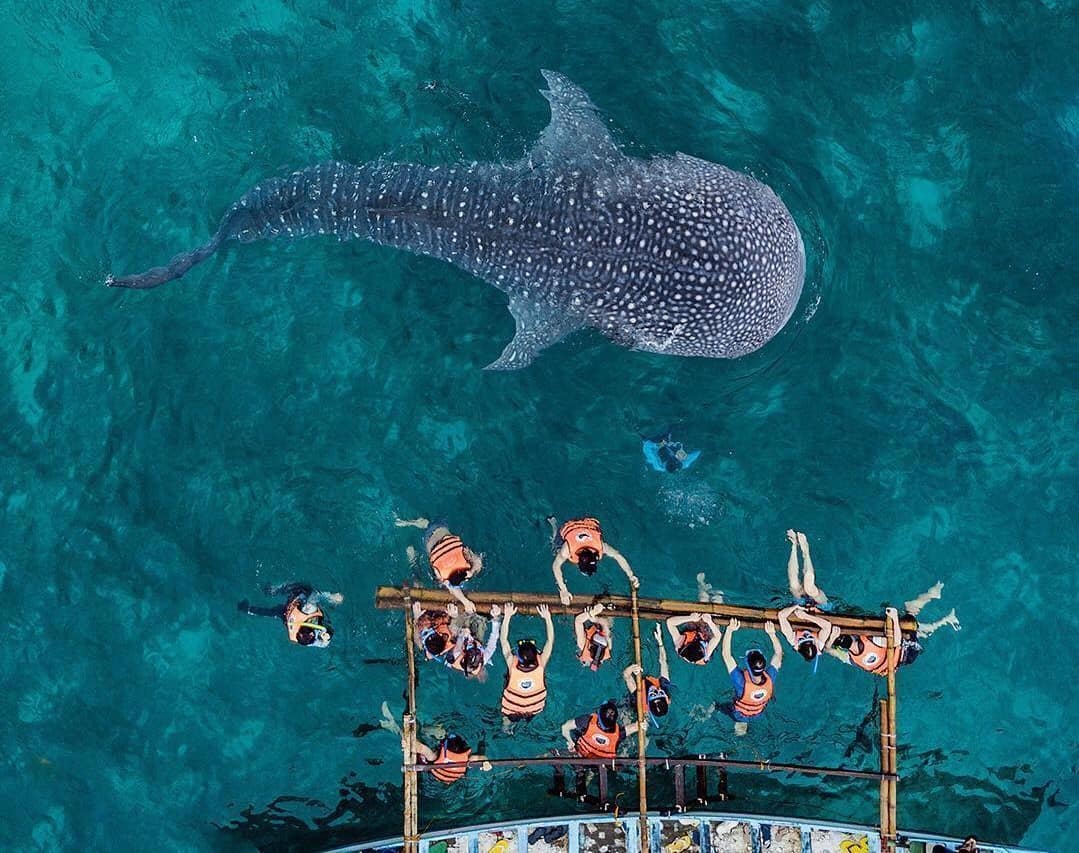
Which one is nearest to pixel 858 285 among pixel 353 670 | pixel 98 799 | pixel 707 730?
pixel 707 730

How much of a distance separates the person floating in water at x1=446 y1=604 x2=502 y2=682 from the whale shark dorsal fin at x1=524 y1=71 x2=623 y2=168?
6356 mm

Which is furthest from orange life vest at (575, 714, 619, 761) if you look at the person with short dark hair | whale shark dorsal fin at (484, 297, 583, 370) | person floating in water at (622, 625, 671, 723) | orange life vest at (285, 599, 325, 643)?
whale shark dorsal fin at (484, 297, 583, 370)

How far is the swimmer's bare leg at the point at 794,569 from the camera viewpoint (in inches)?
552

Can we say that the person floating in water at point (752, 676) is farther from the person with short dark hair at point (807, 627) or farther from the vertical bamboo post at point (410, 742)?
the vertical bamboo post at point (410, 742)

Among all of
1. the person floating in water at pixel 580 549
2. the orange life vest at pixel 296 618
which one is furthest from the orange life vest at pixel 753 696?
the orange life vest at pixel 296 618

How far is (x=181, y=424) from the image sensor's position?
13344 mm

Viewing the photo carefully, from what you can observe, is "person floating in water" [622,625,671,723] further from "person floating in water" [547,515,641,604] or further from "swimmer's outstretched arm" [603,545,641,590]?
"person floating in water" [547,515,641,604]

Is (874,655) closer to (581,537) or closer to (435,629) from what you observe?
(581,537)

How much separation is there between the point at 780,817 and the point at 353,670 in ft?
24.2

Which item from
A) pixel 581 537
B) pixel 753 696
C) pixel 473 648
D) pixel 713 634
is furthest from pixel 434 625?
pixel 753 696

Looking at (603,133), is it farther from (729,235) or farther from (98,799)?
(98,799)

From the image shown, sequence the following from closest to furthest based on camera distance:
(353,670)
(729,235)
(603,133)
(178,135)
Answer: 1. (729,235)
2. (603,133)
3. (178,135)
4. (353,670)

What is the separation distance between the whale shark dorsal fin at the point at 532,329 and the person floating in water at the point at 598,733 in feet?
17.9

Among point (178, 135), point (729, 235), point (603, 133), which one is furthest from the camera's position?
point (178, 135)
